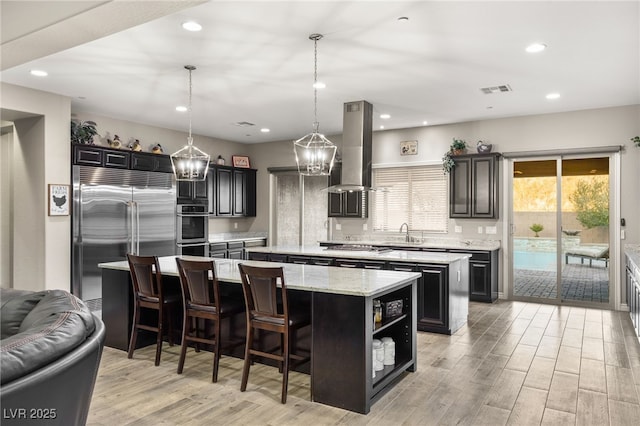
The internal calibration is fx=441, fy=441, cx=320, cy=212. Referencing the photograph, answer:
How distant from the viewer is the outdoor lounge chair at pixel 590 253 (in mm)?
6387

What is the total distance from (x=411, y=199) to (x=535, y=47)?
4.12 m

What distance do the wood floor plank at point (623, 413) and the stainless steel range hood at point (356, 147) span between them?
3534 millimetres

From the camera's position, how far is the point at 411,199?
7.92 m

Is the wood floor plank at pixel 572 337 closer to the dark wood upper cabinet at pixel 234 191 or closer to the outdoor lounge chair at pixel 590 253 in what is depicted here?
the outdoor lounge chair at pixel 590 253

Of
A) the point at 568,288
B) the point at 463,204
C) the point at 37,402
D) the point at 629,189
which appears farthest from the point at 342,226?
the point at 37,402

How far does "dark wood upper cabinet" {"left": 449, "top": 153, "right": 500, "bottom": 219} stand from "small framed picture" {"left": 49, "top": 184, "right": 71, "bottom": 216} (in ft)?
18.6

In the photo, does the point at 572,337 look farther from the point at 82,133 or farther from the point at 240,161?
the point at 240,161

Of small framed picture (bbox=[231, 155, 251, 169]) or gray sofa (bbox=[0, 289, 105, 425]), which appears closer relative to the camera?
gray sofa (bbox=[0, 289, 105, 425])

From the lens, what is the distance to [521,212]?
695 centimetres

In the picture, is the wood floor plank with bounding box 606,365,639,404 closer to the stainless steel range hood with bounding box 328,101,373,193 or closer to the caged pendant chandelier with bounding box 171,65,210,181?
the stainless steel range hood with bounding box 328,101,373,193

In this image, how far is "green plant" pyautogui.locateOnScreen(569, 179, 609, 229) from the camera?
251 inches

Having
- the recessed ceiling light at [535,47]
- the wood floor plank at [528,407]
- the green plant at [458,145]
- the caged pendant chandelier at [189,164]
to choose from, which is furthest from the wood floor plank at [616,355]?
the caged pendant chandelier at [189,164]

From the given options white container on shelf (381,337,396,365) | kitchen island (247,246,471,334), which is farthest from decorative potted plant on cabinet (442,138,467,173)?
white container on shelf (381,337,396,365)

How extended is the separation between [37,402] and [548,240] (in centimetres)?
693
